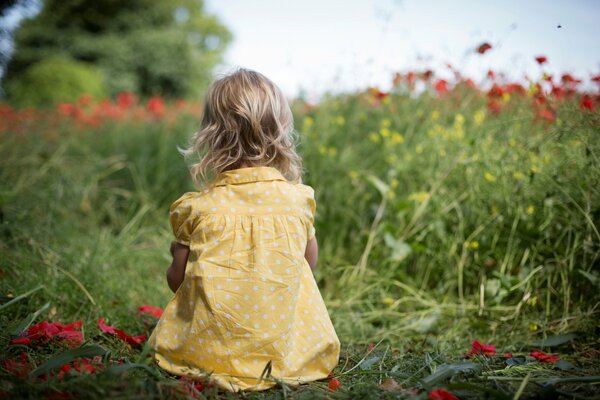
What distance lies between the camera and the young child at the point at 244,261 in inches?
66.4

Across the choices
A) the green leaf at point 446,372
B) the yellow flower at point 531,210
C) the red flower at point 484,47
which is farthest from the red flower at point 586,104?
the green leaf at point 446,372

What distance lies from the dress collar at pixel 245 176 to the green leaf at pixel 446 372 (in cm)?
78

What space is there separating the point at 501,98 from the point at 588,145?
102 centimetres

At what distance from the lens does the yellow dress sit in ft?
5.52

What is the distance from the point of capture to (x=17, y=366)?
1540mm

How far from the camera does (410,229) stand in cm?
304

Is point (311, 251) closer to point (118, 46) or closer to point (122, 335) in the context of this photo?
point (122, 335)

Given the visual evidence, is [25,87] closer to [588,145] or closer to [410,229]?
[410,229]

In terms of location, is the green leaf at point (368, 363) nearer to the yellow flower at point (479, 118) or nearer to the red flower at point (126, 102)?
the yellow flower at point (479, 118)

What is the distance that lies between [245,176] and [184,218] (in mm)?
242

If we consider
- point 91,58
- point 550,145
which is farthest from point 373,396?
point 91,58

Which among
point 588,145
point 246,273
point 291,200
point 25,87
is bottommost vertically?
point 25,87

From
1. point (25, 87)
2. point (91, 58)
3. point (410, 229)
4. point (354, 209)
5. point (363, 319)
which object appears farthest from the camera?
point (91, 58)

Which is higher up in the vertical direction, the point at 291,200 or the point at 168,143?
the point at 291,200
